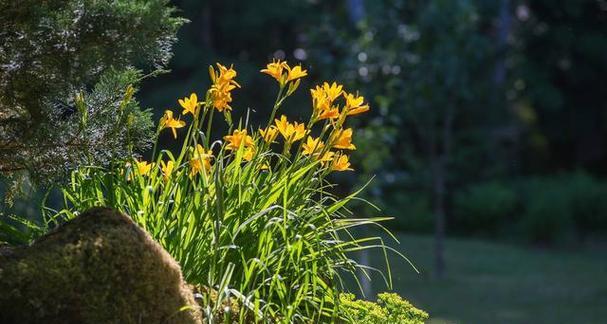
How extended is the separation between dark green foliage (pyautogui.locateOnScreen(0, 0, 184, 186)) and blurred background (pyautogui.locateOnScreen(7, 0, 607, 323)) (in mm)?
5325

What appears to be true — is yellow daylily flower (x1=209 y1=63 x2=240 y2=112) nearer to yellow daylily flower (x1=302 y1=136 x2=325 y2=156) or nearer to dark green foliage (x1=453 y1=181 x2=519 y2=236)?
yellow daylily flower (x1=302 y1=136 x2=325 y2=156)

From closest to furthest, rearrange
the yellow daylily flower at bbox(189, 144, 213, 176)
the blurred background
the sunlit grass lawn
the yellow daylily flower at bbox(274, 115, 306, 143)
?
1. the yellow daylily flower at bbox(189, 144, 213, 176)
2. the yellow daylily flower at bbox(274, 115, 306, 143)
3. the sunlit grass lawn
4. the blurred background

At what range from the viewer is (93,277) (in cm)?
272

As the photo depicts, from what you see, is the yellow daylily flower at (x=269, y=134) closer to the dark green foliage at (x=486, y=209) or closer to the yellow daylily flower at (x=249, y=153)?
the yellow daylily flower at (x=249, y=153)

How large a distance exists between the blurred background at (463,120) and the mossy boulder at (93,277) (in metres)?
5.72

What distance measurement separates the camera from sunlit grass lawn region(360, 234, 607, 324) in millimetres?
10594

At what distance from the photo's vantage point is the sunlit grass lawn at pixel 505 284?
10.6 meters

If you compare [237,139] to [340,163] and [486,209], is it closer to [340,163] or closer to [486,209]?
[340,163]

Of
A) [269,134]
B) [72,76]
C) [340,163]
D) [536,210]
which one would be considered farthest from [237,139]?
[536,210]

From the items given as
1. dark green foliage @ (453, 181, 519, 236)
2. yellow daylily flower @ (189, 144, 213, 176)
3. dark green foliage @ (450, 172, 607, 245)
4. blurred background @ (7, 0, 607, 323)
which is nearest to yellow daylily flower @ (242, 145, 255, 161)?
yellow daylily flower @ (189, 144, 213, 176)

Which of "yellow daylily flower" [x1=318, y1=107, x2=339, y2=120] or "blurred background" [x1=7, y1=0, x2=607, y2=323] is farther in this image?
"blurred background" [x1=7, y1=0, x2=607, y2=323]

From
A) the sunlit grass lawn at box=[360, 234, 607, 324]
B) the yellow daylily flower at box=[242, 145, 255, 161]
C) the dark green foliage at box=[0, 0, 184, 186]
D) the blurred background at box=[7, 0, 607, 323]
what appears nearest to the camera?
the dark green foliage at box=[0, 0, 184, 186]

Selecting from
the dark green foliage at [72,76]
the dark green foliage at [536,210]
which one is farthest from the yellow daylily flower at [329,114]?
the dark green foliage at [536,210]

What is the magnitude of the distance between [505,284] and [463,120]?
835cm
